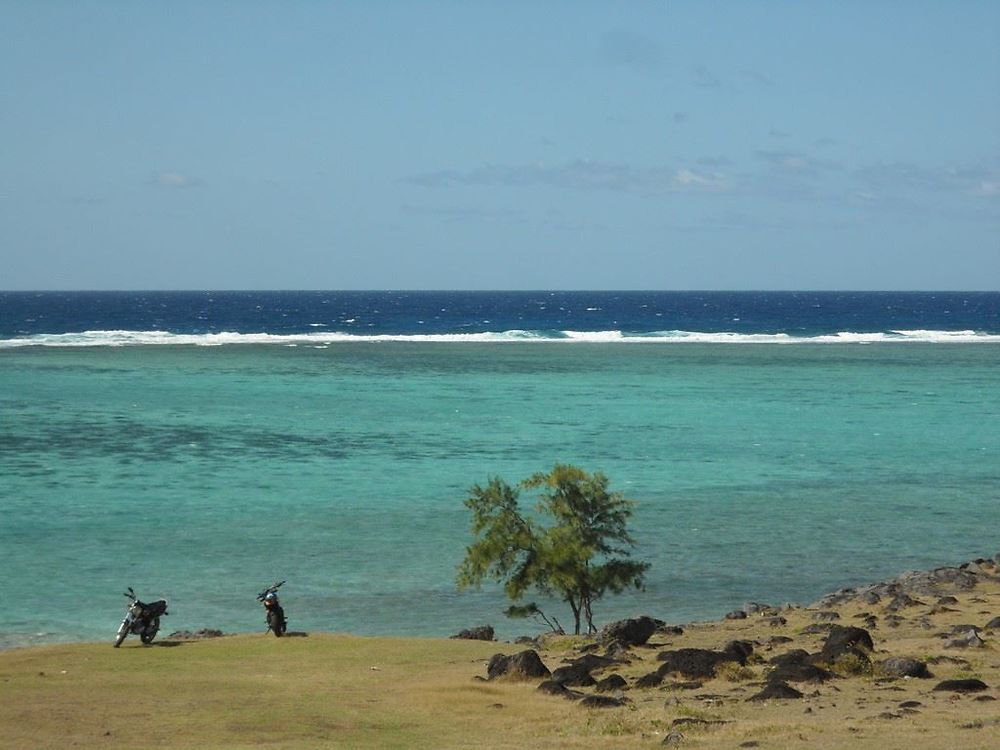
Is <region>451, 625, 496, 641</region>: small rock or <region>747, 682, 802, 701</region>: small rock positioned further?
<region>451, 625, 496, 641</region>: small rock

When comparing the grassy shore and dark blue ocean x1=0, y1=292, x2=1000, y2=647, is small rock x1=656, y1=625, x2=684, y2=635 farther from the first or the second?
dark blue ocean x1=0, y1=292, x2=1000, y2=647

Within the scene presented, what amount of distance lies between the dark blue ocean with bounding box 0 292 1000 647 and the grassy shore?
4581 millimetres

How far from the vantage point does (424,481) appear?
37.9 meters

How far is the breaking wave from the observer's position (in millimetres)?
105312

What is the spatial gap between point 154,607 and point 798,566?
14418mm

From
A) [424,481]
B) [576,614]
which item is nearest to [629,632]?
[576,614]

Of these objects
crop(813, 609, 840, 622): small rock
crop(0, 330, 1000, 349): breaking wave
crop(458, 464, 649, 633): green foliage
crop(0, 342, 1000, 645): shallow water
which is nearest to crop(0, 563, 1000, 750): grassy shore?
crop(813, 609, 840, 622): small rock

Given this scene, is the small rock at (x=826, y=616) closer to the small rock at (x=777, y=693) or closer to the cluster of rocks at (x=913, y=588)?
the cluster of rocks at (x=913, y=588)

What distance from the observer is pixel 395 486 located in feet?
121

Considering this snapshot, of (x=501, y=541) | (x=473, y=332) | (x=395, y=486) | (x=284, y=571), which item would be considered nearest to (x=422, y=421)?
(x=395, y=486)

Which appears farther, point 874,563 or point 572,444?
point 572,444

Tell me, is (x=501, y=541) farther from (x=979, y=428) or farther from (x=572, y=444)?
(x=979, y=428)

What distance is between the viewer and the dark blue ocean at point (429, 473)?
83.6 feet

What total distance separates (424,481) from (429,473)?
4.54ft
